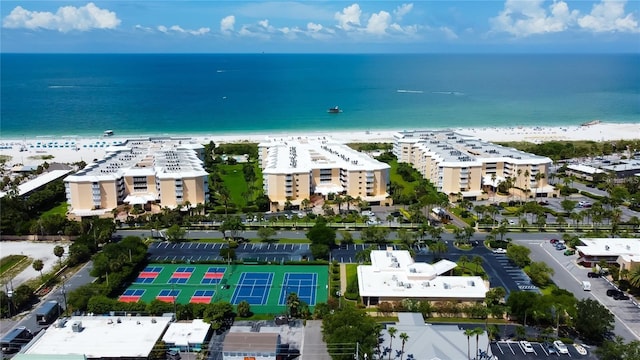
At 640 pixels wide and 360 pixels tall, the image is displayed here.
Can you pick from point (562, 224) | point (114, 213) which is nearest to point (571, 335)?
point (562, 224)

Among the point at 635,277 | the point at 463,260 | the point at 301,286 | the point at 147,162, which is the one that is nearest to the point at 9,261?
the point at 147,162

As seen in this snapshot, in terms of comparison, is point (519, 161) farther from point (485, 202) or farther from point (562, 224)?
point (562, 224)

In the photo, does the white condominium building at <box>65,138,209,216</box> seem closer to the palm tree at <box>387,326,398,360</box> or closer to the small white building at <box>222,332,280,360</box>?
the small white building at <box>222,332,280,360</box>

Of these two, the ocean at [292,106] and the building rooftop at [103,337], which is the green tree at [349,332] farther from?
the ocean at [292,106]

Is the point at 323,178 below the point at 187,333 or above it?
above

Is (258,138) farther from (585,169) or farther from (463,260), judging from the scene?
(463,260)

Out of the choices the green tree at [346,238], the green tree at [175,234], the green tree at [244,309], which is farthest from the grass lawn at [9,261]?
the green tree at [346,238]
